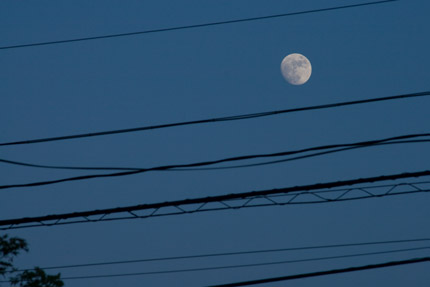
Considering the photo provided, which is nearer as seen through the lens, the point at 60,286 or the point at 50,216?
the point at 50,216

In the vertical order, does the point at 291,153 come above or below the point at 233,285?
above

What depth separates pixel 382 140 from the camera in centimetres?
1007

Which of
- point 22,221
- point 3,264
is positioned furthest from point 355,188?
point 3,264

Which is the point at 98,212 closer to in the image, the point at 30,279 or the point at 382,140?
the point at 382,140

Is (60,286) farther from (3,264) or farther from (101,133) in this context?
(101,133)

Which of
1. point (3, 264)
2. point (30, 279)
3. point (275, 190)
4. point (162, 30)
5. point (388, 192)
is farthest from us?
point (30, 279)

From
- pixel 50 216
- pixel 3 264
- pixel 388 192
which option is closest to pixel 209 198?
pixel 50 216

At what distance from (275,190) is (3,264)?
14.3 m

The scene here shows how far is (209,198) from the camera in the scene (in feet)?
33.1

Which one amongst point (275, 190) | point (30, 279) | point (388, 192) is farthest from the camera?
point (30, 279)

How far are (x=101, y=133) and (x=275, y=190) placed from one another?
105 inches

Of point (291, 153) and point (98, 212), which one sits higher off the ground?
point (291, 153)

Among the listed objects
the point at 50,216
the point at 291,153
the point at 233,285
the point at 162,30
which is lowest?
the point at 233,285

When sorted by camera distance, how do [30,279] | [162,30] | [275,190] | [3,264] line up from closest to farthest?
1. [275,190]
2. [162,30]
3. [3,264]
4. [30,279]
